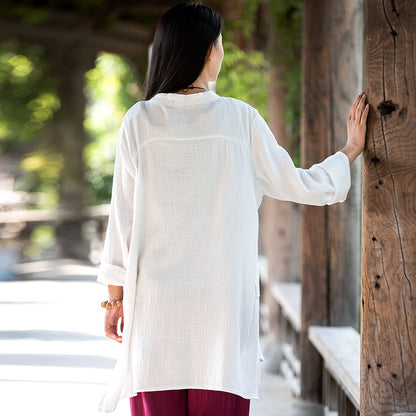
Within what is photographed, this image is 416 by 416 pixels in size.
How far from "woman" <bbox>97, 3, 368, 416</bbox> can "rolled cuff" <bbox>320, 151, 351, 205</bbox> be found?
0.08 ft

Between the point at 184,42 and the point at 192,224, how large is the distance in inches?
17.4

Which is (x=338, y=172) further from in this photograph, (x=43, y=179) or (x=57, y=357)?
(x=43, y=179)

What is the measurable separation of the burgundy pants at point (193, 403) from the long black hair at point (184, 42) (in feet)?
2.46

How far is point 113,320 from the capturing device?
1.74 metres

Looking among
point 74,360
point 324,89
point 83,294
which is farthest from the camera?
point 83,294

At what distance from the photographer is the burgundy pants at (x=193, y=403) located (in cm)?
162

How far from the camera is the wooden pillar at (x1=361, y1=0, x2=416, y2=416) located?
167 centimetres

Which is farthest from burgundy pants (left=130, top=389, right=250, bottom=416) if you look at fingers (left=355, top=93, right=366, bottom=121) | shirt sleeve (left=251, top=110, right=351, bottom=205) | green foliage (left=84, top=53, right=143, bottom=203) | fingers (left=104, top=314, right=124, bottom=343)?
green foliage (left=84, top=53, right=143, bottom=203)

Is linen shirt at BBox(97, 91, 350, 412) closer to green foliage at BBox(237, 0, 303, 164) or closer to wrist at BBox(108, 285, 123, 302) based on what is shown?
wrist at BBox(108, 285, 123, 302)

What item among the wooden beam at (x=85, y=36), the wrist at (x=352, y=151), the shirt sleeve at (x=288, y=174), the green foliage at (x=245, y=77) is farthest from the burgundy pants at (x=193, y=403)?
the wooden beam at (x=85, y=36)

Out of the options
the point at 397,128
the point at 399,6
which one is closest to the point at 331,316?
the point at 397,128

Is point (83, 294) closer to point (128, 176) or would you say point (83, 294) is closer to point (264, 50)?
point (264, 50)

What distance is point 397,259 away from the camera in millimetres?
1700

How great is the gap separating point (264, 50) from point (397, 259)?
3.36m
